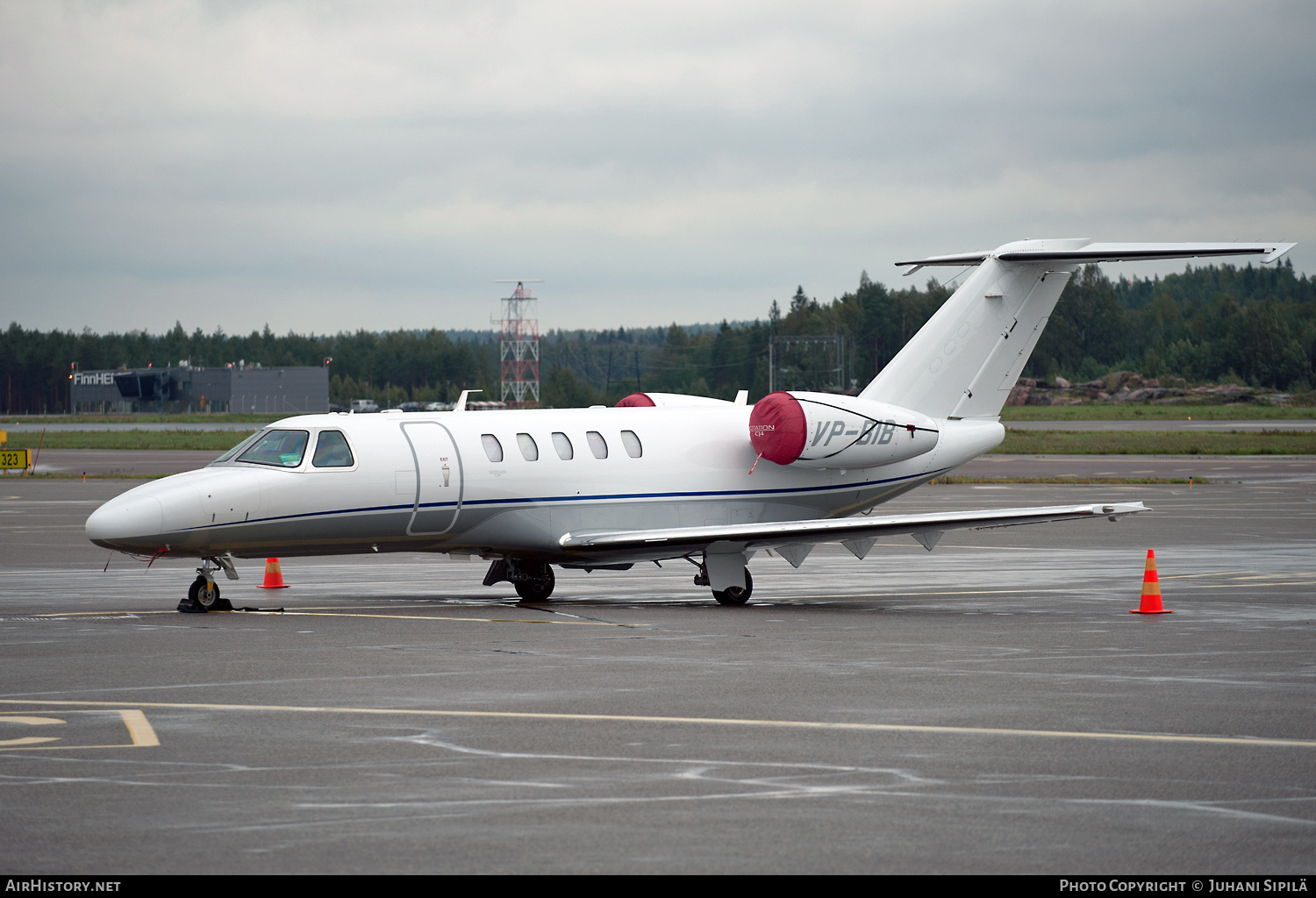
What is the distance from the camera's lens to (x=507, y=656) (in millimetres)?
15211

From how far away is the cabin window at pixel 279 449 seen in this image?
Result: 19.4 m

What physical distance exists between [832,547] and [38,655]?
19650 mm

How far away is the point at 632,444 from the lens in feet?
70.9

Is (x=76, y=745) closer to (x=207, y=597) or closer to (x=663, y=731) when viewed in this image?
(x=663, y=731)

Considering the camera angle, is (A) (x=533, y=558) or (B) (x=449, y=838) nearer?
(B) (x=449, y=838)

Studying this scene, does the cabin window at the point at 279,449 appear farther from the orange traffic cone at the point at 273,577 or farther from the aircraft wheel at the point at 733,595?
the aircraft wheel at the point at 733,595

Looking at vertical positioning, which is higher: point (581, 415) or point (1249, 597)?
point (581, 415)

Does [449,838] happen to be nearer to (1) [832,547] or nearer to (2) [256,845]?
(2) [256,845]

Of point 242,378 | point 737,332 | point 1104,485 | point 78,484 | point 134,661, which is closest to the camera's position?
point 134,661

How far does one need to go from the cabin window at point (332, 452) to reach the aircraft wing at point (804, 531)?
324 centimetres

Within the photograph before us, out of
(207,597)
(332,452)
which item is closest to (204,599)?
(207,597)

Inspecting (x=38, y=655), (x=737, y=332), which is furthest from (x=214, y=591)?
(x=737, y=332)

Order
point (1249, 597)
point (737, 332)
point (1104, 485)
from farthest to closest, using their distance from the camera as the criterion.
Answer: point (737, 332) → point (1104, 485) → point (1249, 597)

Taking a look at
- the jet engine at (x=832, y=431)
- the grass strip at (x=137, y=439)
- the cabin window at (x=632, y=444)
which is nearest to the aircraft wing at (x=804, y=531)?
the cabin window at (x=632, y=444)
